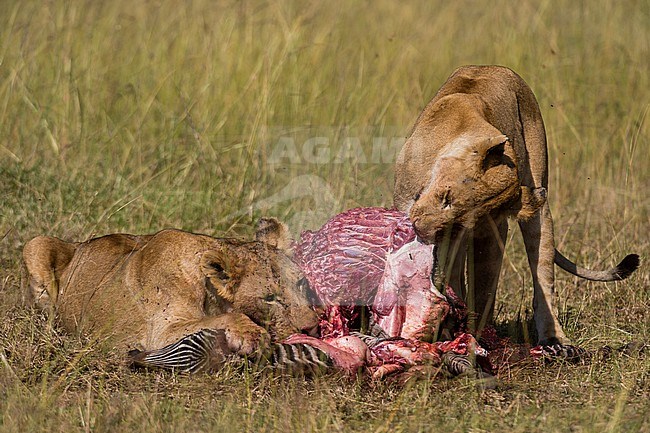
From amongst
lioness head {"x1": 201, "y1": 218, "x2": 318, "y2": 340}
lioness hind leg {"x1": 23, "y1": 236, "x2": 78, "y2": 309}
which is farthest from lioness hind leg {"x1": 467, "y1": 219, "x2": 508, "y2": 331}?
lioness hind leg {"x1": 23, "y1": 236, "x2": 78, "y2": 309}

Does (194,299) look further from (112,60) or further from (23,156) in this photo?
(112,60)

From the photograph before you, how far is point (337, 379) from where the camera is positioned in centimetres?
433

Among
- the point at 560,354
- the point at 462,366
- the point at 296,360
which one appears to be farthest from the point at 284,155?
the point at 462,366

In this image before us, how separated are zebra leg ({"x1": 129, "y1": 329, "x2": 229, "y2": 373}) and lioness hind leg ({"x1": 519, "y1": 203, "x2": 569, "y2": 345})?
6.82 ft

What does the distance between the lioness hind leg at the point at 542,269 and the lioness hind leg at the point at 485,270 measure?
0.18m

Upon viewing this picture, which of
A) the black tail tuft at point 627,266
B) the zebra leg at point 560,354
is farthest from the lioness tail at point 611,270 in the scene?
the zebra leg at point 560,354

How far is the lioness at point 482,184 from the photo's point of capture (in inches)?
170

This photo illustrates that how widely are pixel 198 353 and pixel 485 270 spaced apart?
194cm

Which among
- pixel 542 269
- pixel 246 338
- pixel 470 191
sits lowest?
pixel 542 269

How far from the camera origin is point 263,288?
15.6 feet

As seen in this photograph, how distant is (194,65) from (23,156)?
1.91 m

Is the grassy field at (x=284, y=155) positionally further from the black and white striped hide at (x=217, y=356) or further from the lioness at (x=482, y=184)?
the lioness at (x=482, y=184)

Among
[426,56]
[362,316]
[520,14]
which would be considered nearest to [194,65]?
[426,56]

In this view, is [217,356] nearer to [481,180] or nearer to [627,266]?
[481,180]
